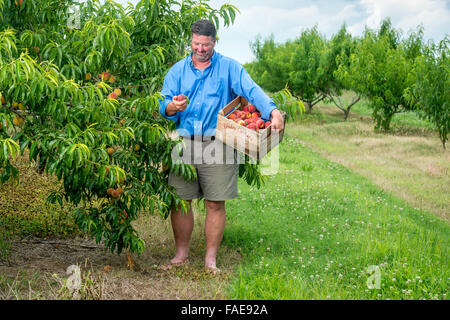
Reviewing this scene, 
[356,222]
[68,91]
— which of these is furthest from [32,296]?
[356,222]

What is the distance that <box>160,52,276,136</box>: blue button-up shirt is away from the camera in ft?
15.0

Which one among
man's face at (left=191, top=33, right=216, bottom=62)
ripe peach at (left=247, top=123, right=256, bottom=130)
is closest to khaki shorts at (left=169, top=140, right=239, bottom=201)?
ripe peach at (left=247, top=123, right=256, bottom=130)

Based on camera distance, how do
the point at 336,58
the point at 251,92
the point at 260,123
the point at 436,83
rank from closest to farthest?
the point at 260,123, the point at 251,92, the point at 436,83, the point at 336,58

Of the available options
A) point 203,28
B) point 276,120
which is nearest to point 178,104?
point 203,28

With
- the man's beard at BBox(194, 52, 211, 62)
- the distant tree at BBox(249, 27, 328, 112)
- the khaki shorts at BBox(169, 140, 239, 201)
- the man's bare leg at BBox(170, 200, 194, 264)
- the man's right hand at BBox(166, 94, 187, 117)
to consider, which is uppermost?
the distant tree at BBox(249, 27, 328, 112)

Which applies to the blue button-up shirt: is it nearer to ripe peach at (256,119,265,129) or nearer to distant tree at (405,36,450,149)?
ripe peach at (256,119,265,129)

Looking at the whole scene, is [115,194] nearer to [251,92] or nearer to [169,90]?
[169,90]

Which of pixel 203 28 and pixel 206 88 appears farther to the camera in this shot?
pixel 206 88

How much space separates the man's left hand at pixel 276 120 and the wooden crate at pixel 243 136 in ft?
0.16

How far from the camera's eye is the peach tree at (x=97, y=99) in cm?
382

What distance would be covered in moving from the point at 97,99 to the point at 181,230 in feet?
4.97

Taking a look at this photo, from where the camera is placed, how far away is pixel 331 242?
19.3 ft

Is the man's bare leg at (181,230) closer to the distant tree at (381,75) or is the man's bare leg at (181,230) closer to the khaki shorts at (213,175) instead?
the khaki shorts at (213,175)

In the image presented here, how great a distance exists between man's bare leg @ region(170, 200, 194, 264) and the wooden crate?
0.93 m
